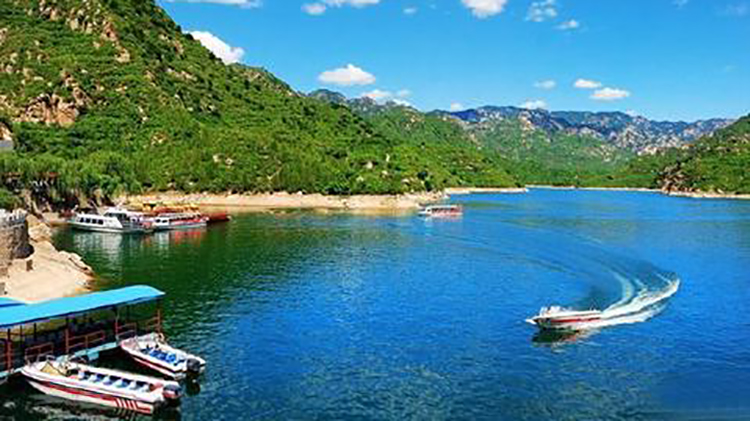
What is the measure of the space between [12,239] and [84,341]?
99.8 ft

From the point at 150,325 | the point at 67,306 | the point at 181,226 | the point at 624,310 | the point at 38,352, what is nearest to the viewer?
the point at 38,352

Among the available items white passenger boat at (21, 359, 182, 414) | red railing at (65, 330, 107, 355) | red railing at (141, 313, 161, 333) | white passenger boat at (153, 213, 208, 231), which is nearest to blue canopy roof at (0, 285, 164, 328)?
red railing at (65, 330, 107, 355)

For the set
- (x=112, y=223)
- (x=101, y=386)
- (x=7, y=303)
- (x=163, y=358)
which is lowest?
(x=101, y=386)

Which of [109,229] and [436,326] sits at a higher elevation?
[109,229]

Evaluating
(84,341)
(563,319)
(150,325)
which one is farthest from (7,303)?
(563,319)

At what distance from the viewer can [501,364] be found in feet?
188

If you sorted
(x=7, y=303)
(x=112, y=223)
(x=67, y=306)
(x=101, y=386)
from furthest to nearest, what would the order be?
(x=112, y=223) → (x=7, y=303) → (x=67, y=306) → (x=101, y=386)

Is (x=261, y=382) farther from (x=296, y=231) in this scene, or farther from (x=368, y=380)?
(x=296, y=231)

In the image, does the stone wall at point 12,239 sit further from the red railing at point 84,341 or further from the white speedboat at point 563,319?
the white speedboat at point 563,319

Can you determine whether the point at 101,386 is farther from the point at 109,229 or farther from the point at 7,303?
the point at 109,229

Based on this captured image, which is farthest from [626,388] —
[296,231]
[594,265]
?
[296,231]

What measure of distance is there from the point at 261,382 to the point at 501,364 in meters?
18.9

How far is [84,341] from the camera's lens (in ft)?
181

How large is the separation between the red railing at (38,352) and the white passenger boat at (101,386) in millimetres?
779
